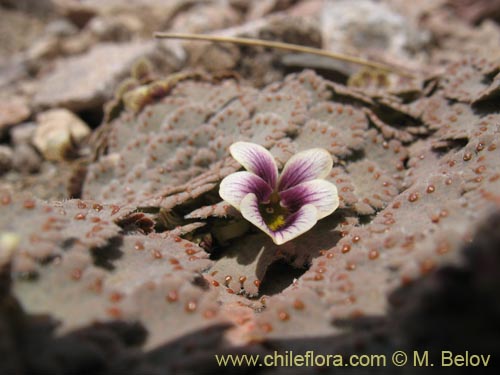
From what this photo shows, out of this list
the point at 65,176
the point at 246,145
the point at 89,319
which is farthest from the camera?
the point at 65,176

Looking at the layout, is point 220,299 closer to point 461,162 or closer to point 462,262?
point 462,262

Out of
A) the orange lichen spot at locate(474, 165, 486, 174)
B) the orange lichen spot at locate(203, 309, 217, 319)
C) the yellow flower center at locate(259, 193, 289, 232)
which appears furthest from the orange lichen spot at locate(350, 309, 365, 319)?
the orange lichen spot at locate(474, 165, 486, 174)

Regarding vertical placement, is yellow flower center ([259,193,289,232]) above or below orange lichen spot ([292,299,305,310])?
above

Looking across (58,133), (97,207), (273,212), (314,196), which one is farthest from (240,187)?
(58,133)

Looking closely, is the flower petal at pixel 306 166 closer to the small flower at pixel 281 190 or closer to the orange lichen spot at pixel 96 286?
the small flower at pixel 281 190

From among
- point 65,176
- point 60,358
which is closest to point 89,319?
point 60,358

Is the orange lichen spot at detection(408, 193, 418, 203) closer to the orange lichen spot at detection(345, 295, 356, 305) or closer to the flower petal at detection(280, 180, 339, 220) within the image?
the flower petal at detection(280, 180, 339, 220)

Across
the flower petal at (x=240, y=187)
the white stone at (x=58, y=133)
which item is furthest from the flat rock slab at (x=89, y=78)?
the flower petal at (x=240, y=187)
